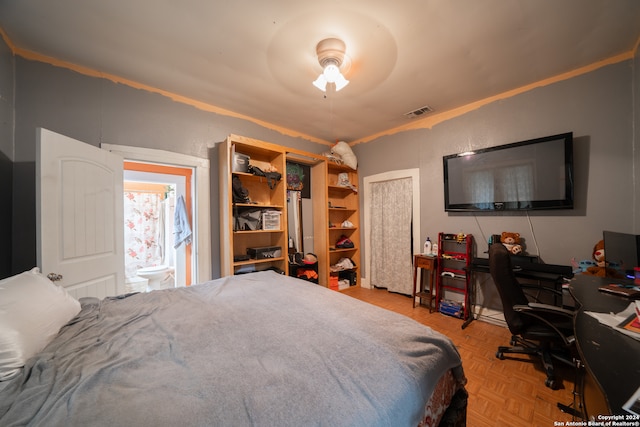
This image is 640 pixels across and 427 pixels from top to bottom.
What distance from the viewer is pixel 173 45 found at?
172cm

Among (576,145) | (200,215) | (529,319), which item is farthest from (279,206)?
(576,145)

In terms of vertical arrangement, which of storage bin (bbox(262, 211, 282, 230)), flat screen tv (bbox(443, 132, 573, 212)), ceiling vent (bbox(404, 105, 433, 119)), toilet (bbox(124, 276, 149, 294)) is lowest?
toilet (bbox(124, 276, 149, 294))

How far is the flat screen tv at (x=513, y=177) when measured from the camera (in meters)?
2.13

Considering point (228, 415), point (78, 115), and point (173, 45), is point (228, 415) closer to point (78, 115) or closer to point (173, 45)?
point (173, 45)

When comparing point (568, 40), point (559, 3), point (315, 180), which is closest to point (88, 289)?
point (315, 180)

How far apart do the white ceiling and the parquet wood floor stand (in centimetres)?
253

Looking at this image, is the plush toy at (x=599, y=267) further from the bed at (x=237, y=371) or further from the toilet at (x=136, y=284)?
the toilet at (x=136, y=284)

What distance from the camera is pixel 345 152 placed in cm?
373

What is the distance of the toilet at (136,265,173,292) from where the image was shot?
12.3 ft

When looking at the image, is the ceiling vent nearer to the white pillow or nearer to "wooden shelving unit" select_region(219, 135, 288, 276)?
"wooden shelving unit" select_region(219, 135, 288, 276)

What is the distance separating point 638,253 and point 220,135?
378 cm

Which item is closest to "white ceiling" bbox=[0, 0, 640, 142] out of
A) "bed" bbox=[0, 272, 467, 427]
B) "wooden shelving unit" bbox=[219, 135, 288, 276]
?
"wooden shelving unit" bbox=[219, 135, 288, 276]

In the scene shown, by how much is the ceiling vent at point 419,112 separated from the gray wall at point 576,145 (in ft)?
1.06

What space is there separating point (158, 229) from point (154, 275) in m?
1.05
